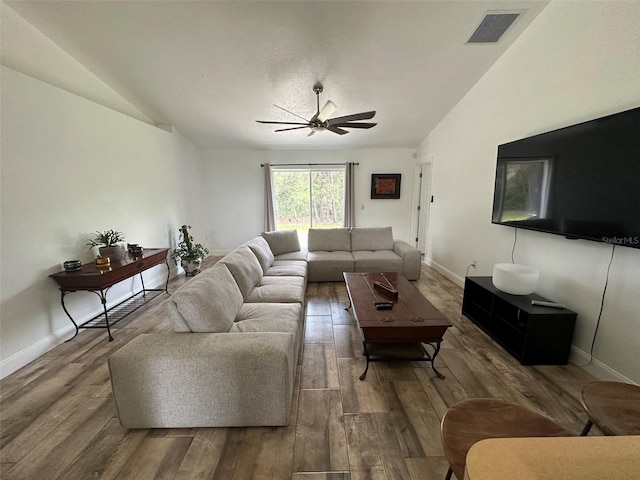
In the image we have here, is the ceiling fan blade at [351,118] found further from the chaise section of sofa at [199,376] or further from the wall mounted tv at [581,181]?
the chaise section of sofa at [199,376]

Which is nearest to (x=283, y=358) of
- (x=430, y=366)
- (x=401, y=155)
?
(x=430, y=366)

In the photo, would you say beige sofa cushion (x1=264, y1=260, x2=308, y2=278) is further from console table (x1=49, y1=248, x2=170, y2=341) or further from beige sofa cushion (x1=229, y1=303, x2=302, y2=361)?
console table (x1=49, y1=248, x2=170, y2=341)

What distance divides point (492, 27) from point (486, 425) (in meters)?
3.40

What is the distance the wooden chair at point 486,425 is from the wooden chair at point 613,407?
165mm

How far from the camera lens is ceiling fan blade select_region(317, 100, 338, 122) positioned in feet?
9.49

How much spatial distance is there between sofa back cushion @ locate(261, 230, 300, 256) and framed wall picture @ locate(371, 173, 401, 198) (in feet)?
8.26

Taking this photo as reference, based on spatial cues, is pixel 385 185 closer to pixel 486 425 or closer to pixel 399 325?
pixel 399 325

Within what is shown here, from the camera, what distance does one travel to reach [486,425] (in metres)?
1.01

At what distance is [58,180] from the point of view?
2.57 meters

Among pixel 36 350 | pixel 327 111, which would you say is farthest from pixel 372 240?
pixel 36 350

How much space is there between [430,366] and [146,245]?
4096 mm

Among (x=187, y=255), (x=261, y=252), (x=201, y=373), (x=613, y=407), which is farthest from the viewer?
(x=187, y=255)

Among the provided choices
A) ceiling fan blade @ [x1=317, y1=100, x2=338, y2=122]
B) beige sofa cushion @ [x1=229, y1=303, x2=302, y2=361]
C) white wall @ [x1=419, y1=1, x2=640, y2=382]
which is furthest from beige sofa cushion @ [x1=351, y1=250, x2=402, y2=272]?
ceiling fan blade @ [x1=317, y1=100, x2=338, y2=122]

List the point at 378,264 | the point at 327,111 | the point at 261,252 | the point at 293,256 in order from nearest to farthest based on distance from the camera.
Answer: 1. the point at 327,111
2. the point at 261,252
3. the point at 378,264
4. the point at 293,256
